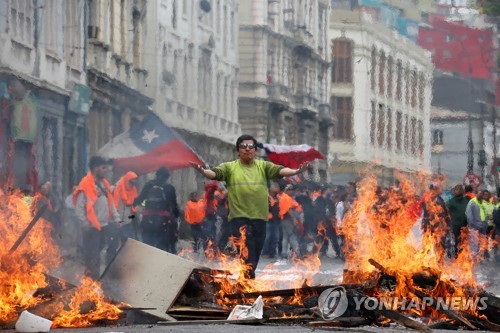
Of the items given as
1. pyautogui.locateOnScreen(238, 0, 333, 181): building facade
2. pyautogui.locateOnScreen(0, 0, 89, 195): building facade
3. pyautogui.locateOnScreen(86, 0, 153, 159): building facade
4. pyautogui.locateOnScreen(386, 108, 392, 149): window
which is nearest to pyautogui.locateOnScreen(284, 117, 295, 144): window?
pyautogui.locateOnScreen(238, 0, 333, 181): building facade

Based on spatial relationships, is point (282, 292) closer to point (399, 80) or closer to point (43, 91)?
point (43, 91)

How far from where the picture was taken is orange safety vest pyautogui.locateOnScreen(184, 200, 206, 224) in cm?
2281

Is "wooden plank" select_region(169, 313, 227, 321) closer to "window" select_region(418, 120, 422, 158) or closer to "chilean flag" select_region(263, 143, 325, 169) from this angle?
"chilean flag" select_region(263, 143, 325, 169)

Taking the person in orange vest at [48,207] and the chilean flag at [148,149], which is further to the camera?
the chilean flag at [148,149]

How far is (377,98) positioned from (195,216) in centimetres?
744

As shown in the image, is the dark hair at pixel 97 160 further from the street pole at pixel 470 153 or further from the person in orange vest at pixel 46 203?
the street pole at pixel 470 153

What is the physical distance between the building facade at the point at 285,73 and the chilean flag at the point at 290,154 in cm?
14

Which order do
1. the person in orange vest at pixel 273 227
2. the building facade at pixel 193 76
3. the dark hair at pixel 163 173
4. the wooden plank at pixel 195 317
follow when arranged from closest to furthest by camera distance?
the wooden plank at pixel 195 317
the dark hair at pixel 163 173
the building facade at pixel 193 76
the person in orange vest at pixel 273 227

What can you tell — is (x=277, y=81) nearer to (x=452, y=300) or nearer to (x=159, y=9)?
(x=159, y=9)

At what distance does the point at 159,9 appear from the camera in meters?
21.4

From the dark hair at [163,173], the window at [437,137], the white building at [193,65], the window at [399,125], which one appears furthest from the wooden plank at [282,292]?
the window at [399,125]

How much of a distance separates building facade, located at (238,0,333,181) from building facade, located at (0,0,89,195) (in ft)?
9.58

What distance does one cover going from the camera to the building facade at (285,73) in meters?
25.3

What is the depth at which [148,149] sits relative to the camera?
20.6 meters
